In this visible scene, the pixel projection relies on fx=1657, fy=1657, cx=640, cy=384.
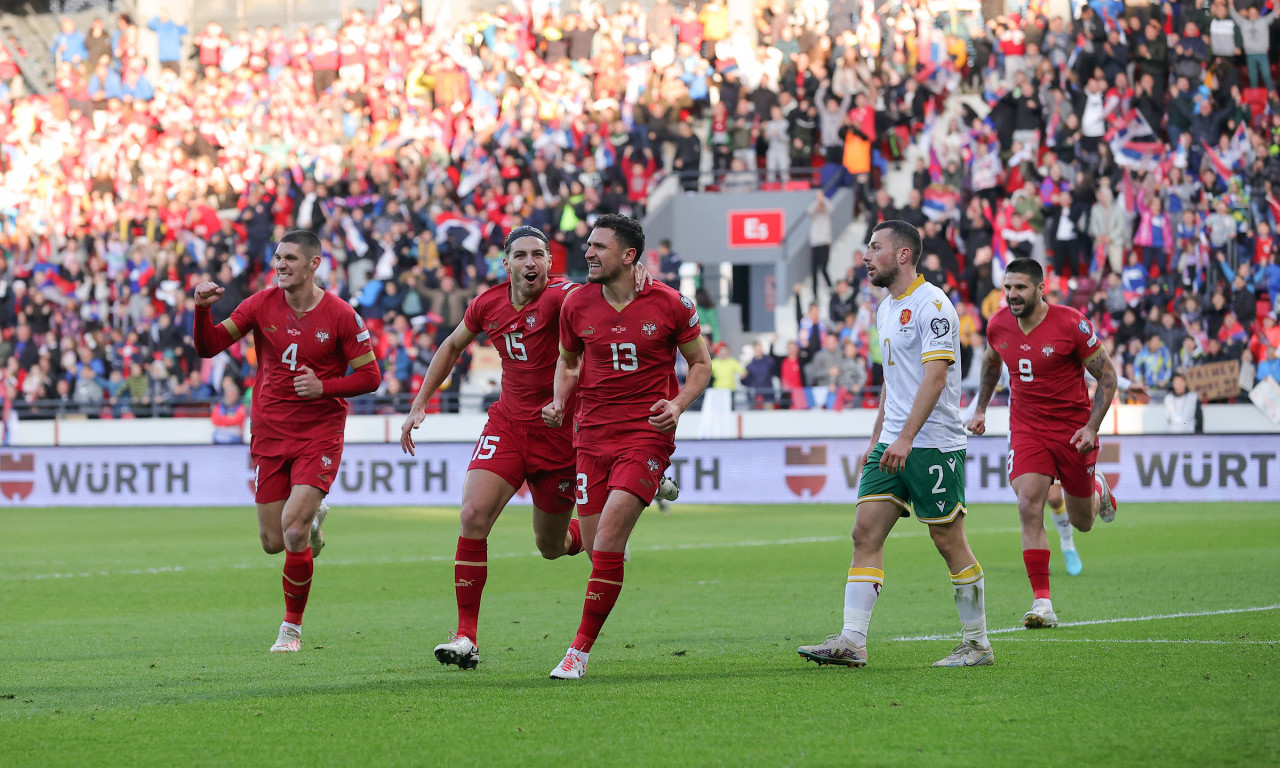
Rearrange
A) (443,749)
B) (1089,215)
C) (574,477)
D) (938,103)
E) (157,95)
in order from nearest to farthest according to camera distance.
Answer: (443,749), (574,477), (1089,215), (938,103), (157,95)

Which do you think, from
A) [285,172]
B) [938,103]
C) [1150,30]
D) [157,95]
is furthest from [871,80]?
[157,95]

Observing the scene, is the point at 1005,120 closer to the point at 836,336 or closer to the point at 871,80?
the point at 871,80

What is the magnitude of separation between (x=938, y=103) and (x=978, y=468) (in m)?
7.80

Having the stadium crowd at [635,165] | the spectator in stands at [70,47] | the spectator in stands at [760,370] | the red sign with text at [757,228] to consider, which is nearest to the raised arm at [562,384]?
the stadium crowd at [635,165]

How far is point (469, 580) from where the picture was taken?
27.5 ft

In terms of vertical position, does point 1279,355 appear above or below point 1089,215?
below

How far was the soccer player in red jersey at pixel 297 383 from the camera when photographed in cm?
948

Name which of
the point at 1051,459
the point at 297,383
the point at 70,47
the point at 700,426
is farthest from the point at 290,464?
the point at 70,47

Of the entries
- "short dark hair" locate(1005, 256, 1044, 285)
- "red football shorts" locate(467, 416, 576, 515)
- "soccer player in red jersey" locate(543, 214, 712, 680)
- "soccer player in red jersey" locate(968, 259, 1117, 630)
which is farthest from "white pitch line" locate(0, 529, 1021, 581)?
"soccer player in red jersey" locate(543, 214, 712, 680)

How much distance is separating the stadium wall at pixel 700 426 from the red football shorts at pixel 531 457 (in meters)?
13.2

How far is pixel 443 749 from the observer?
5.76 metres

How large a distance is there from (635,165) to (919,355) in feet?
71.3

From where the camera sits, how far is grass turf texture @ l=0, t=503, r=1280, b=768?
5.77 metres

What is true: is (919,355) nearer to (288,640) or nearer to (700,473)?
(288,640)
